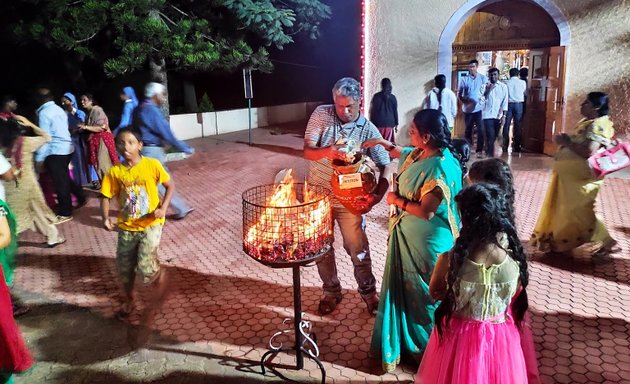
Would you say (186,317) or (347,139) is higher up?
(347,139)

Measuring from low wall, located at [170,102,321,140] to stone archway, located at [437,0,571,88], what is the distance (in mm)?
8732

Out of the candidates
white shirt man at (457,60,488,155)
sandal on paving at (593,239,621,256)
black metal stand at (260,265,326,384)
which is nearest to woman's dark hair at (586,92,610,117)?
sandal on paving at (593,239,621,256)

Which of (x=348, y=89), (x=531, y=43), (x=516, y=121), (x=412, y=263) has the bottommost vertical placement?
(x=412, y=263)

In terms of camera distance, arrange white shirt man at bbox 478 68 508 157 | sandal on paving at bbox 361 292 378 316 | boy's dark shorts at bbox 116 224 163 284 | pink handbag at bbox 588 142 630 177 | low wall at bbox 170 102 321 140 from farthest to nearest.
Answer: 1. low wall at bbox 170 102 321 140
2. white shirt man at bbox 478 68 508 157
3. pink handbag at bbox 588 142 630 177
4. sandal on paving at bbox 361 292 378 316
5. boy's dark shorts at bbox 116 224 163 284

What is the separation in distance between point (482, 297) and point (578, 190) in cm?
351

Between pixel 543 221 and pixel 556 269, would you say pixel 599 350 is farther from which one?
pixel 543 221

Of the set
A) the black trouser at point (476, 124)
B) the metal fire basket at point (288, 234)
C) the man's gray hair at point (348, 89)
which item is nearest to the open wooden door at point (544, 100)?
the black trouser at point (476, 124)

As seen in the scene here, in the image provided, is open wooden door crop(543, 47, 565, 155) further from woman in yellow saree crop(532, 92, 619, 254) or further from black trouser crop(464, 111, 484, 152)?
woman in yellow saree crop(532, 92, 619, 254)

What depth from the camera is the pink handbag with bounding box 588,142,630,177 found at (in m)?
5.17

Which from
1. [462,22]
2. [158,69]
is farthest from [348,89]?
[158,69]

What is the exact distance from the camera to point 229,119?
1838 cm

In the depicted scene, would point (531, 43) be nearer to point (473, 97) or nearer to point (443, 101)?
point (473, 97)

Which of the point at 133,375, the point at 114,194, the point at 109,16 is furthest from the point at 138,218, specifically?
the point at 109,16

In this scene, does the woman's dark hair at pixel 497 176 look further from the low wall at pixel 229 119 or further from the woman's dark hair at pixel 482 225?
the low wall at pixel 229 119
